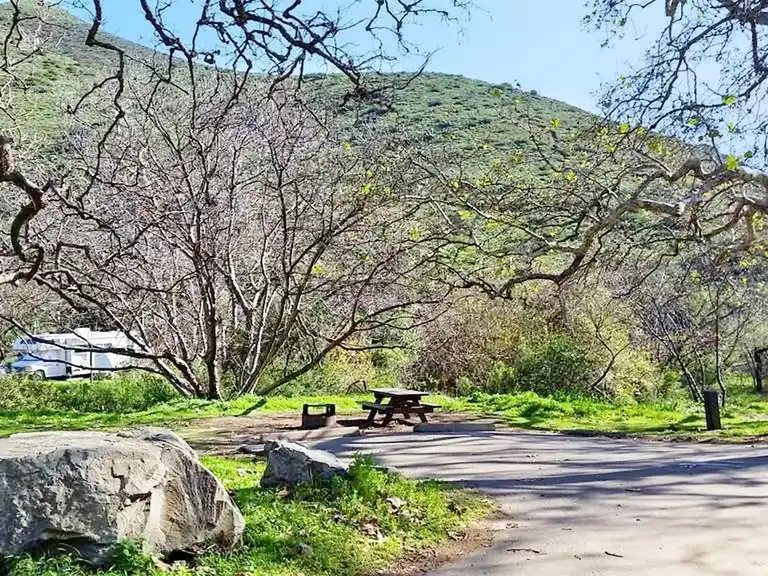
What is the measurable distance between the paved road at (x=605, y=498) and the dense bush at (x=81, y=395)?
7106mm

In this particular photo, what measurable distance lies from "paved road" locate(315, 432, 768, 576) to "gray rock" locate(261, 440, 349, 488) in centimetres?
148

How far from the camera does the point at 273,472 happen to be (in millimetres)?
6289

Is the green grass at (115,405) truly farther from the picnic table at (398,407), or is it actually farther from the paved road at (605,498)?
the paved road at (605,498)

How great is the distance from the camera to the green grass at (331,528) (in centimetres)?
433

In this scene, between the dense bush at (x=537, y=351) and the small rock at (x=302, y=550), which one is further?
the dense bush at (x=537, y=351)

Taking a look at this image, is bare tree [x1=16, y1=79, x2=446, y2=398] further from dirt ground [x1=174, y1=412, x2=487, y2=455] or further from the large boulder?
the large boulder

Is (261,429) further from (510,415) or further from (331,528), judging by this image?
(331,528)

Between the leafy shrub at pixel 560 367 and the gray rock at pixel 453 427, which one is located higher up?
the leafy shrub at pixel 560 367

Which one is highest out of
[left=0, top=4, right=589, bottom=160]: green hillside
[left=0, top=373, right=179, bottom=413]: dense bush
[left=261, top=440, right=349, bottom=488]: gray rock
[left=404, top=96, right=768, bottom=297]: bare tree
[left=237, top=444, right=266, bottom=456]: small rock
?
[left=0, top=4, right=589, bottom=160]: green hillside

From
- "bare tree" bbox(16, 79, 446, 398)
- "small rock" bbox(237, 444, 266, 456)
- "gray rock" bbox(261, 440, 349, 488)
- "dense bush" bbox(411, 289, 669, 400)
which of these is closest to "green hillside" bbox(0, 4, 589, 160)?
"bare tree" bbox(16, 79, 446, 398)

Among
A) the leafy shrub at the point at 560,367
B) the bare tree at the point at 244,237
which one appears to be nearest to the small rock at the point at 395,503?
the bare tree at the point at 244,237

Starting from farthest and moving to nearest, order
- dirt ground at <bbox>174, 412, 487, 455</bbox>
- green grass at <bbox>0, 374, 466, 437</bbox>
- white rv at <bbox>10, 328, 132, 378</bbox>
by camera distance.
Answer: white rv at <bbox>10, 328, 132, 378</bbox>, green grass at <bbox>0, 374, 466, 437</bbox>, dirt ground at <bbox>174, 412, 487, 455</bbox>

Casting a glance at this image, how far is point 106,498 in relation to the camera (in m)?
4.26

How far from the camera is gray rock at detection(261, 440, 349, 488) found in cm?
618
